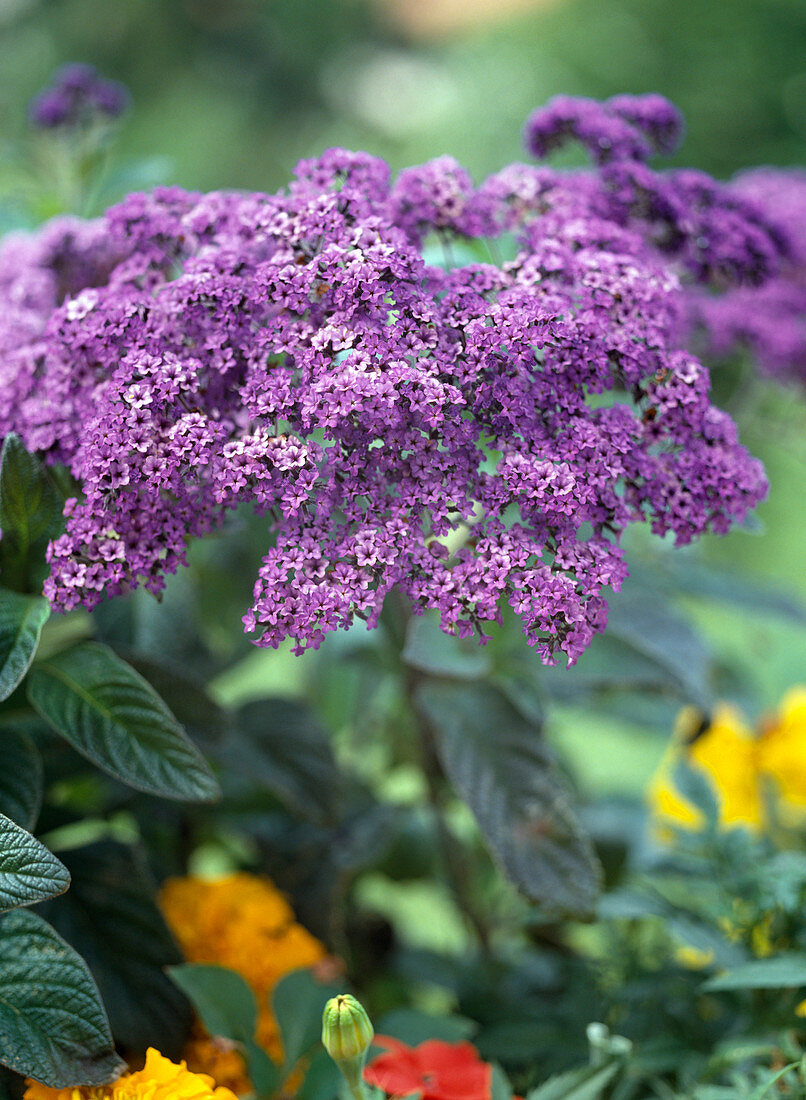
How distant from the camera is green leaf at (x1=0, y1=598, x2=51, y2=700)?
48 centimetres

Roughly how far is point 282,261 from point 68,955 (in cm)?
33

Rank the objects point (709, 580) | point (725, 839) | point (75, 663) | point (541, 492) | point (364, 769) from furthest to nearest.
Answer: point (364, 769)
point (709, 580)
point (725, 839)
point (75, 663)
point (541, 492)

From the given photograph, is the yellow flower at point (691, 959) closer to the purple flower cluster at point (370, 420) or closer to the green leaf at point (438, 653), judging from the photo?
the green leaf at point (438, 653)

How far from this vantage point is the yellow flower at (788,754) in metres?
0.82

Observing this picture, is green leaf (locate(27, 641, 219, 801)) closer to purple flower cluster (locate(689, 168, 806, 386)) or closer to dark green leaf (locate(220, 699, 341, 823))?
dark green leaf (locate(220, 699, 341, 823))

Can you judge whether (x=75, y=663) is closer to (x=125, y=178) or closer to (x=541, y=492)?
(x=541, y=492)

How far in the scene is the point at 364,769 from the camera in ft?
3.38

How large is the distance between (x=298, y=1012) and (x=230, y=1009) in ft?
0.13

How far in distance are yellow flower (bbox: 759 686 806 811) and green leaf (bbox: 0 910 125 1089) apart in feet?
1.86

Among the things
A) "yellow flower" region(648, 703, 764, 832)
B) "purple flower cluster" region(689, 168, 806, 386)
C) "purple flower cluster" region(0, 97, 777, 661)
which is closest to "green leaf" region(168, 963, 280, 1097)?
"purple flower cluster" region(0, 97, 777, 661)

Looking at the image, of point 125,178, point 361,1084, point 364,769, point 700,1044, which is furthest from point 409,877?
point 125,178

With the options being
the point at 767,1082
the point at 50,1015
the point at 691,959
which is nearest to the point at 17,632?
the point at 50,1015

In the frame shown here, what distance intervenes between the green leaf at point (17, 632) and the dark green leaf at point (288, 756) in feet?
0.62

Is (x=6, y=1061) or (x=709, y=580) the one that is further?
(x=709, y=580)
